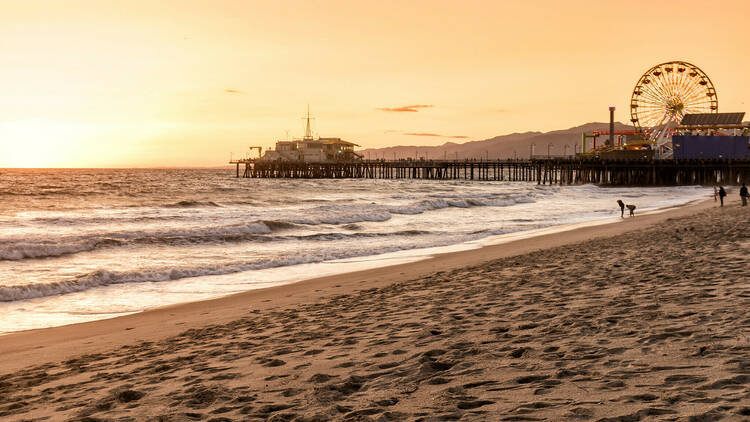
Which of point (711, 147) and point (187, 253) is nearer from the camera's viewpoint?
point (187, 253)

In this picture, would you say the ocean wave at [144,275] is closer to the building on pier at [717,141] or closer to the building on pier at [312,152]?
the building on pier at [717,141]

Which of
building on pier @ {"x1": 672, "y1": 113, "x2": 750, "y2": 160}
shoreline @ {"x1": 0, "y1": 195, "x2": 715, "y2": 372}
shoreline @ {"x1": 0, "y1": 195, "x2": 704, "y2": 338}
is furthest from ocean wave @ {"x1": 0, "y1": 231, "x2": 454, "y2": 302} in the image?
building on pier @ {"x1": 672, "y1": 113, "x2": 750, "y2": 160}

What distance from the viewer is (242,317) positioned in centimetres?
827

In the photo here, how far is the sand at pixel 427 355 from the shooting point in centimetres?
399

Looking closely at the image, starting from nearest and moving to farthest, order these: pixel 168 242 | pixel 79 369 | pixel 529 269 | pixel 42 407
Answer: pixel 42 407, pixel 79 369, pixel 529 269, pixel 168 242

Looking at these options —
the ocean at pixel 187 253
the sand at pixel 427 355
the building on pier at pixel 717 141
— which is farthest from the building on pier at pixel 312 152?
the sand at pixel 427 355

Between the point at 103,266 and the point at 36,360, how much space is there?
8818mm

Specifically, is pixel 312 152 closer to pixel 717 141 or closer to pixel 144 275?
pixel 717 141

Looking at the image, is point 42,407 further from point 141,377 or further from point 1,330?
point 1,330

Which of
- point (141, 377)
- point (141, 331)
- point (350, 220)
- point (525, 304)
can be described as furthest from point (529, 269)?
point (350, 220)

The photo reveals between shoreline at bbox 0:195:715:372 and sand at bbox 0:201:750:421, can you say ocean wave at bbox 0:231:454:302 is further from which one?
sand at bbox 0:201:750:421

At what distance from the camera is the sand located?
3990 millimetres

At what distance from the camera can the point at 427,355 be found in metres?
5.22

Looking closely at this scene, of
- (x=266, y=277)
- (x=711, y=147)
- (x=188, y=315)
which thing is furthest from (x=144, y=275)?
(x=711, y=147)
